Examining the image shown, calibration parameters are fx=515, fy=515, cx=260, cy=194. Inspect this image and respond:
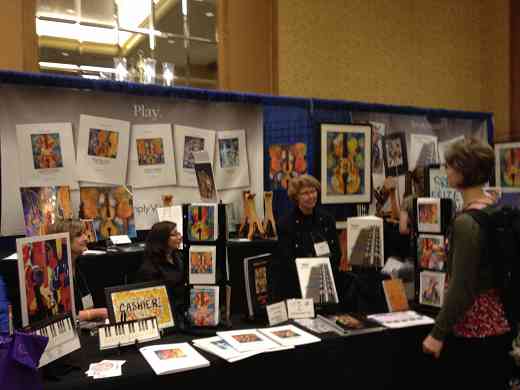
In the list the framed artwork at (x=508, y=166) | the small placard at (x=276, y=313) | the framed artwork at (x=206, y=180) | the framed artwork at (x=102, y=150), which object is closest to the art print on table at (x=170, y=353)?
the small placard at (x=276, y=313)

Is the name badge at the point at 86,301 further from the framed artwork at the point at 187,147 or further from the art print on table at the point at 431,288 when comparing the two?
the art print on table at the point at 431,288

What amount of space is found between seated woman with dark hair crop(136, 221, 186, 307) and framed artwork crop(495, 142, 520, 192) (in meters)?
3.80

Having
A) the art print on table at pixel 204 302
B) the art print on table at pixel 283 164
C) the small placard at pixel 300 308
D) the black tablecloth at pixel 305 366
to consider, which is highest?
the art print on table at pixel 283 164

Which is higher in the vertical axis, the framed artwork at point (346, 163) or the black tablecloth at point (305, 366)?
the framed artwork at point (346, 163)

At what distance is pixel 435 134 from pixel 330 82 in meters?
1.16

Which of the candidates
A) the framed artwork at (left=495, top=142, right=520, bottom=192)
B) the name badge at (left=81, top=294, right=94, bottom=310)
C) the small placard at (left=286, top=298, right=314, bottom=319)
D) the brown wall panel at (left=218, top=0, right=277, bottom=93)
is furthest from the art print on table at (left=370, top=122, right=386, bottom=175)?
the name badge at (left=81, top=294, right=94, bottom=310)

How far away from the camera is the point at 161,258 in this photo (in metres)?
2.96

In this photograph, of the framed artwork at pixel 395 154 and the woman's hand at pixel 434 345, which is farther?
the framed artwork at pixel 395 154

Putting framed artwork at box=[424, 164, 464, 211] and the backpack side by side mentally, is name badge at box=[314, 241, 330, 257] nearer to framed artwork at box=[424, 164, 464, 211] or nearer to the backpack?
framed artwork at box=[424, 164, 464, 211]

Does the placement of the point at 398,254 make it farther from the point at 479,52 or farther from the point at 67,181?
the point at 479,52

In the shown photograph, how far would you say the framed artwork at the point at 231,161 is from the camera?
3.88 meters

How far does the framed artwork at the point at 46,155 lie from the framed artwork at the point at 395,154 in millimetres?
2521

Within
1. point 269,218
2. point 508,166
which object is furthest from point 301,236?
point 508,166

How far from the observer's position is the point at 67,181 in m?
3.31
